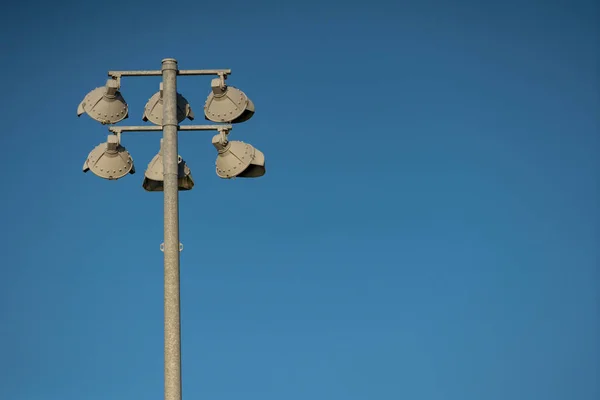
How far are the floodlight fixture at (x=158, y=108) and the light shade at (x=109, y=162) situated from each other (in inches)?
22.5

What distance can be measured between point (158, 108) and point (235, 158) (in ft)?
3.73

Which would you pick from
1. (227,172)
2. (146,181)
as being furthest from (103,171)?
(227,172)

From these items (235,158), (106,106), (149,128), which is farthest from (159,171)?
(106,106)

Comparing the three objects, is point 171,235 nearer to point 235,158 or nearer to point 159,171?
point 159,171

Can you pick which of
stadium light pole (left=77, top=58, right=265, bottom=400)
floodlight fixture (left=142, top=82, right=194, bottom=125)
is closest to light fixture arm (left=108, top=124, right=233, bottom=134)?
stadium light pole (left=77, top=58, right=265, bottom=400)

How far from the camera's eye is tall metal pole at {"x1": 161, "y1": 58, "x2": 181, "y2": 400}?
40.9 feet

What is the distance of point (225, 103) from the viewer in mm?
13969

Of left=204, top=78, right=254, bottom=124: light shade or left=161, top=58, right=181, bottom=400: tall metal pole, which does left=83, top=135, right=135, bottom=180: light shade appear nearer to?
left=161, top=58, right=181, bottom=400: tall metal pole

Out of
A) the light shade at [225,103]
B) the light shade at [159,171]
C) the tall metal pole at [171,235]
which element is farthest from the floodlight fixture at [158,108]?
the light shade at [159,171]

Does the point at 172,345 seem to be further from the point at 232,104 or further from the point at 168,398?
the point at 232,104

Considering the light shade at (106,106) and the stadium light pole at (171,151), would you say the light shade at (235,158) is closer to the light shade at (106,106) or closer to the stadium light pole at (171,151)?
the stadium light pole at (171,151)

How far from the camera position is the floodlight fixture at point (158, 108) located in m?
13.8

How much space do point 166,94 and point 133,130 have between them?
58 centimetres

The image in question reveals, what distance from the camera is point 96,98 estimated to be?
1393cm
